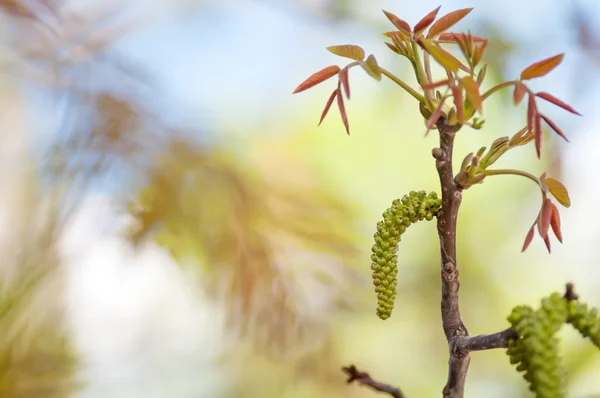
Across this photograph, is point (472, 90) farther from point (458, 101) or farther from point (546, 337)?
point (546, 337)

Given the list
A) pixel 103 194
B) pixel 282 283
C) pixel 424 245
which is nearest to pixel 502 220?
pixel 424 245

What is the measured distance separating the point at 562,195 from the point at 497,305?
2.22 ft

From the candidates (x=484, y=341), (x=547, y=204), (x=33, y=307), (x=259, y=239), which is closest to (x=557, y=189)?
(x=547, y=204)

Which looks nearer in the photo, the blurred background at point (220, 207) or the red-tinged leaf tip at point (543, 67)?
the red-tinged leaf tip at point (543, 67)

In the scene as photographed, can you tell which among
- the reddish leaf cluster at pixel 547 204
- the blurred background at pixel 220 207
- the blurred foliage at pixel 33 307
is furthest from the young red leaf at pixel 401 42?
the blurred foliage at pixel 33 307

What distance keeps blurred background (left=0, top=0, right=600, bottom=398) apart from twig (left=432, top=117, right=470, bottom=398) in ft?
2.02

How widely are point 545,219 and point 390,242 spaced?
0.11m

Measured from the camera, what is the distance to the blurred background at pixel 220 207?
1.05 meters

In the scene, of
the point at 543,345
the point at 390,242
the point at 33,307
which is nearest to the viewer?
the point at 543,345

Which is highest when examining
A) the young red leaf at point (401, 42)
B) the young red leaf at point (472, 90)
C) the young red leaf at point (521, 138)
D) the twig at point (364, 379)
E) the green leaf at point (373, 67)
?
the young red leaf at point (401, 42)

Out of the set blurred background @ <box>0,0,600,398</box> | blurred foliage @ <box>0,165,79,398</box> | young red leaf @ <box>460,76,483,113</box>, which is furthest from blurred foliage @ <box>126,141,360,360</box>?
young red leaf @ <box>460,76,483,113</box>

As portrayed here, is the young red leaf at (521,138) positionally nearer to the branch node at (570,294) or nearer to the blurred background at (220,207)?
the branch node at (570,294)

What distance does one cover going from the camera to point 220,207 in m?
1.08

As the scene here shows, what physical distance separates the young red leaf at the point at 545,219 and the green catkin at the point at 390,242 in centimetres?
7
